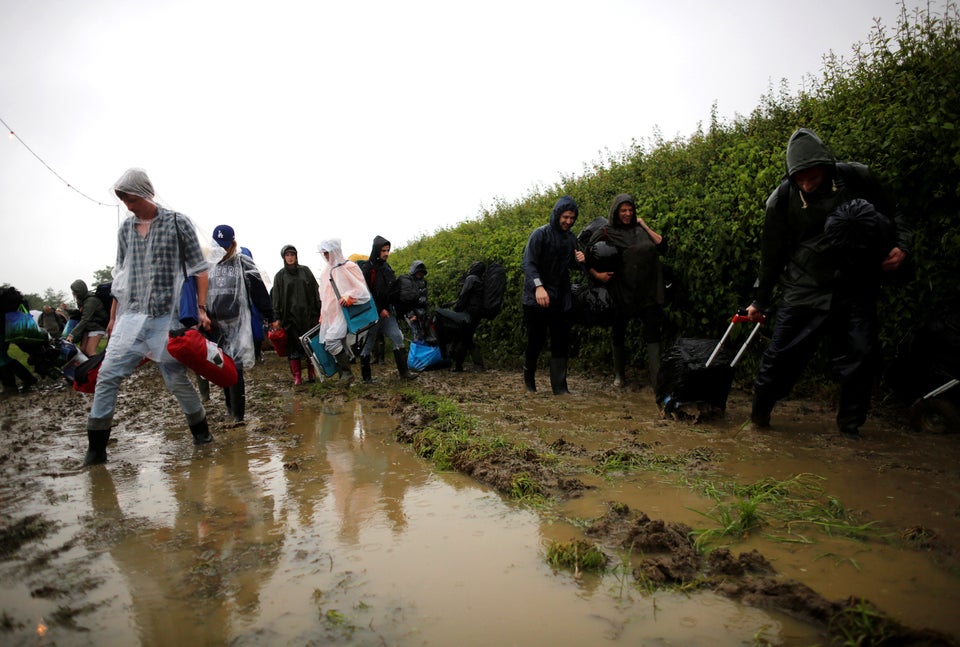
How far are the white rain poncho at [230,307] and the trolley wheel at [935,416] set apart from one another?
5827mm

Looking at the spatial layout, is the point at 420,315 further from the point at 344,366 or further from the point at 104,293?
the point at 104,293

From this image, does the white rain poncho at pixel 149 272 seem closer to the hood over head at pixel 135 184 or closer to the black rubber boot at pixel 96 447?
the hood over head at pixel 135 184

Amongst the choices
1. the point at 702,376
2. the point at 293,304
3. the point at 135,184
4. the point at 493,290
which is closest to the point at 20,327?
the point at 293,304

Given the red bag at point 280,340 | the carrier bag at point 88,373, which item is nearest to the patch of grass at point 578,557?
the carrier bag at point 88,373

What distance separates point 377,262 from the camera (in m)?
8.97

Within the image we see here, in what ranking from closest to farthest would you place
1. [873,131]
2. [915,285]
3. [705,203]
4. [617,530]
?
[617,530] < [915,285] < [873,131] < [705,203]

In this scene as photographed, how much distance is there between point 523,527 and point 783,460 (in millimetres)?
1993

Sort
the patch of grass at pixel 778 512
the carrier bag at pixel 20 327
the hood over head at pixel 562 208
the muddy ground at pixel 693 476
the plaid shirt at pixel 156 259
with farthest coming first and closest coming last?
the carrier bag at pixel 20 327
the hood over head at pixel 562 208
the plaid shirt at pixel 156 259
the patch of grass at pixel 778 512
the muddy ground at pixel 693 476

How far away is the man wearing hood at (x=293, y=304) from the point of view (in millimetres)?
9180

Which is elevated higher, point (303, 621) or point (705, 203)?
point (705, 203)

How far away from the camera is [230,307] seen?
244 inches

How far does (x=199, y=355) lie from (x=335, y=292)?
11.4 feet

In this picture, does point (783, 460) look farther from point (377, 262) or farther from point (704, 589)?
point (377, 262)

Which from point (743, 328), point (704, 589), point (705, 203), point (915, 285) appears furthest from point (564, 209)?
point (704, 589)
